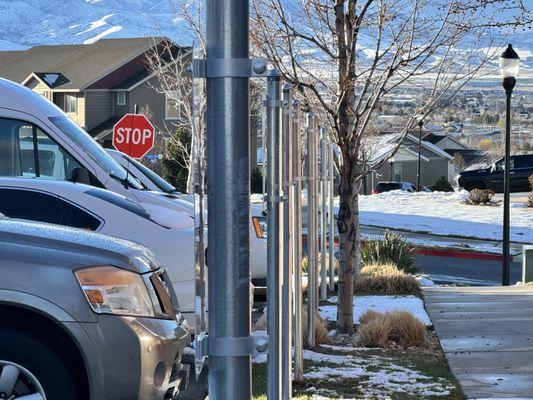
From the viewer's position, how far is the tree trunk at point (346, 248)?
32.8 ft

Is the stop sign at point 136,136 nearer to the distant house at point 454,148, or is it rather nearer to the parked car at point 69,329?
the parked car at point 69,329

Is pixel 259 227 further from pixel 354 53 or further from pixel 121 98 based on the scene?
pixel 121 98

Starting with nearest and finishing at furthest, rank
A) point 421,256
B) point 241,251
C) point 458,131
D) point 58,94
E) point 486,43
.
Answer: point 241,251, point 486,43, point 421,256, point 58,94, point 458,131

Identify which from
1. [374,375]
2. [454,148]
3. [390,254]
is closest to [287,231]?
[374,375]

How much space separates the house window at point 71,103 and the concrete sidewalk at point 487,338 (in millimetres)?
39444

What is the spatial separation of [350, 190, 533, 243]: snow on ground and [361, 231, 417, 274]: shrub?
13490 mm

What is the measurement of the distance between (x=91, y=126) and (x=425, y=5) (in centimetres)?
4219

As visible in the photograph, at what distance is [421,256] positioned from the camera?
26.0 meters

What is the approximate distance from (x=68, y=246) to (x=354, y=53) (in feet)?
18.9

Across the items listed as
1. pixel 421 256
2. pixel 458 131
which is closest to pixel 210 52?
pixel 421 256

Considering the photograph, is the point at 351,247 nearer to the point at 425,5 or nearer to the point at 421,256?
the point at 425,5

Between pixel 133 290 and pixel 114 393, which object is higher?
pixel 133 290

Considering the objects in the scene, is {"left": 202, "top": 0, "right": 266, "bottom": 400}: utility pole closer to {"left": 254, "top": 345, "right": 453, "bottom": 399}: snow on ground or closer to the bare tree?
{"left": 254, "top": 345, "right": 453, "bottom": 399}: snow on ground

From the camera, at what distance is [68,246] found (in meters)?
5.05
